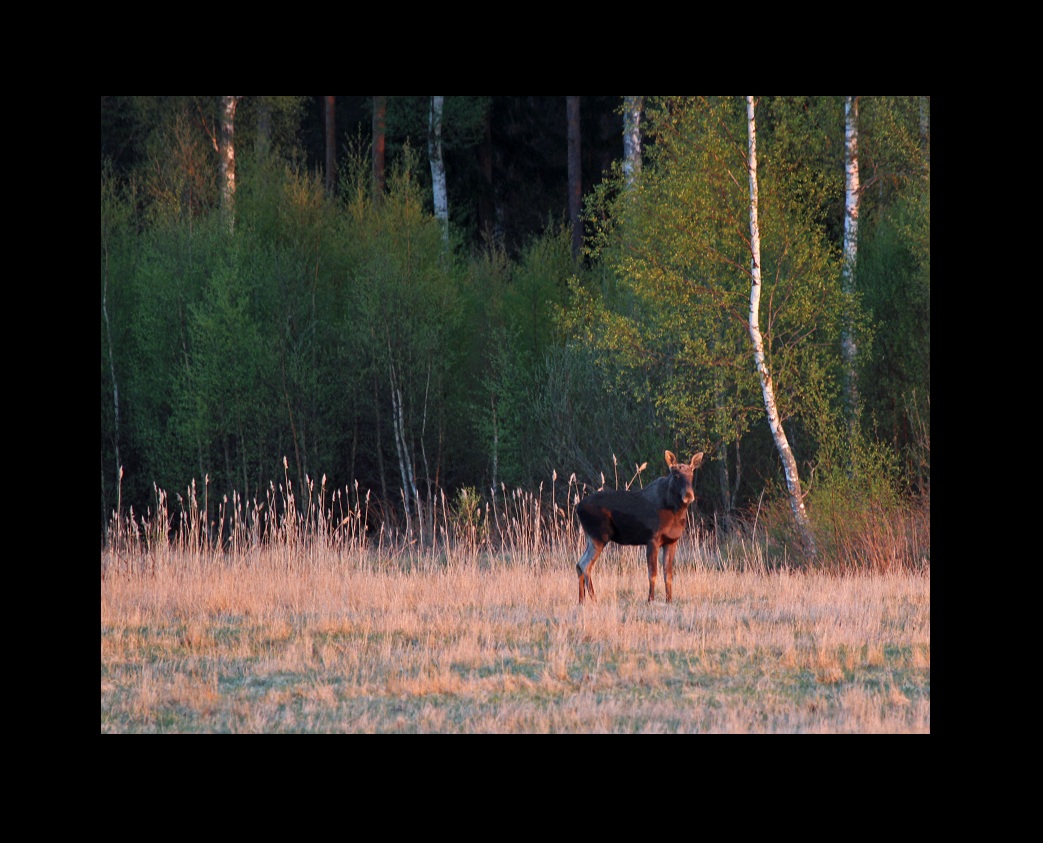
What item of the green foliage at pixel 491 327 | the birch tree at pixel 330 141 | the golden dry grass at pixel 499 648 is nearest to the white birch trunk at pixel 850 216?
the green foliage at pixel 491 327

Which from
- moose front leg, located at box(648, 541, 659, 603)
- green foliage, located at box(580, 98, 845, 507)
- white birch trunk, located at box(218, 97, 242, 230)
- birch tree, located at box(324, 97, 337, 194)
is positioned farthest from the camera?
birch tree, located at box(324, 97, 337, 194)

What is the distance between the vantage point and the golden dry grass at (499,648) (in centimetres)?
717

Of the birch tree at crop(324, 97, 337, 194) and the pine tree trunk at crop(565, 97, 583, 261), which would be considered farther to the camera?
the birch tree at crop(324, 97, 337, 194)

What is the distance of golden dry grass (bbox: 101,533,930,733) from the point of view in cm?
717

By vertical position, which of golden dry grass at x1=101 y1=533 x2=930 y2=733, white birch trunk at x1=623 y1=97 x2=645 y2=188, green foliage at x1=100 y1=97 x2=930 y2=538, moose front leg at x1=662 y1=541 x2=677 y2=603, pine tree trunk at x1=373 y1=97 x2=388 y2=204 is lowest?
golden dry grass at x1=101 y1=533 x2=930 y2=733

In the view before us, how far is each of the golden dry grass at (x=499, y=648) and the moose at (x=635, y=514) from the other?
0.58 m

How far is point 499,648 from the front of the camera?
9.19 m

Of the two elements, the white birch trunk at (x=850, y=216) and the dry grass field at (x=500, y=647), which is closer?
the dry grass field at (x=500, y=647)

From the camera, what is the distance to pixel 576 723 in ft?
22.6

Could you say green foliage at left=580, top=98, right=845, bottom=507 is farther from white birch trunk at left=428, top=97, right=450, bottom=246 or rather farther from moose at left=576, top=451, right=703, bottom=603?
white birch trunk at left=428, top=97, right=450, bottom=246

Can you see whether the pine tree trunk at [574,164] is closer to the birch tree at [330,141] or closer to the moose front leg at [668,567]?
the birch tree at [330,141]

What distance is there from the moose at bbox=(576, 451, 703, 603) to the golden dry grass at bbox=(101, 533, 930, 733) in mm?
579

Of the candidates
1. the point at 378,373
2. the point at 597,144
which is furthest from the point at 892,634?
the point at 597,144

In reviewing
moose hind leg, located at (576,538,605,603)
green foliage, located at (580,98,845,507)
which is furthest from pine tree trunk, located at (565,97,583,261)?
moose hind leg, located at (576,538,605,603)
